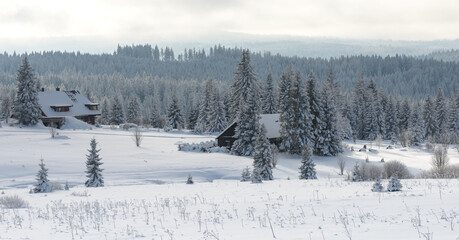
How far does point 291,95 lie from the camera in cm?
4888

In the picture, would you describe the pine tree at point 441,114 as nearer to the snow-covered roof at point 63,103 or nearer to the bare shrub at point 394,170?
the bare shrub at point 394,170

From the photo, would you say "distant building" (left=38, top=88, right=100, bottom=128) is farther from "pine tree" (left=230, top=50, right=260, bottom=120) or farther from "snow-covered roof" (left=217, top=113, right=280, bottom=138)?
"snow-covered roof" (left=217, top=113, right=280, bottom=138)

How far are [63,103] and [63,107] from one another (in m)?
1.19

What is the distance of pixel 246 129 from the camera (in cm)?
4681

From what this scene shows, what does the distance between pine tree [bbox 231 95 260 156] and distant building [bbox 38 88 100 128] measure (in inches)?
1314

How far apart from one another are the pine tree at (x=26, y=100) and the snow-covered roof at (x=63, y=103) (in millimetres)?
7787

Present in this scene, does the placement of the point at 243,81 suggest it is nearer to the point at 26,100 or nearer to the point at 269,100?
the point at 269,100

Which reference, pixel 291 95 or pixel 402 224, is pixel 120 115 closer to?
pixel 291 95

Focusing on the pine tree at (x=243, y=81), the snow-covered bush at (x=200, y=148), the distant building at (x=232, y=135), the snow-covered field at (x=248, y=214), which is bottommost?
the snow-covered bush at (x=200, y=148)

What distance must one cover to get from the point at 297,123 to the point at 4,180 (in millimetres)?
30575

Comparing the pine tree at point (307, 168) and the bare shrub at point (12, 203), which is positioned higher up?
the bare shrub at point (12, 203)

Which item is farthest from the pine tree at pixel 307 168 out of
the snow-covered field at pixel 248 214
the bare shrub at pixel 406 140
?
the bare shrub at pixel 406 140

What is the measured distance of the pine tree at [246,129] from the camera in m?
46.2

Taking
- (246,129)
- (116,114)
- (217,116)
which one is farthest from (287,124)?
(116,114)
